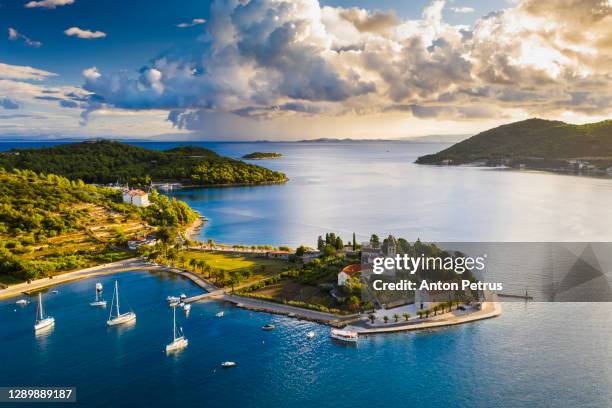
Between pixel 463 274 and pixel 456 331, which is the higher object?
pixel 463 274

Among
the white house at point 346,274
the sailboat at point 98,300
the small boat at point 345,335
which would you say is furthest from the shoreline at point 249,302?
the sailboat at point 98,300

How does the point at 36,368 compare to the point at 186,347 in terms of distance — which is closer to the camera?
the point at 36,368

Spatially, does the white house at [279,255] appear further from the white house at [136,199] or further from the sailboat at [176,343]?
the white house at [136,199]

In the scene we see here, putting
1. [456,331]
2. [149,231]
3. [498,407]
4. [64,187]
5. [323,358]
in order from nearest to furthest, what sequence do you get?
[498,407] < [323,358] < [456,331] < [149,231] < [64,187]

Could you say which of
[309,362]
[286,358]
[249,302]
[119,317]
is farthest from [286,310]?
[119,317]

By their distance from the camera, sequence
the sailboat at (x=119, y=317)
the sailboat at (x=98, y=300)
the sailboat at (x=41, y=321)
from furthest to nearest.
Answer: the sailboat at (x=98, y=300) < the sailboat at (x=119, y=317) < the sailboat at (x=41, y=321)

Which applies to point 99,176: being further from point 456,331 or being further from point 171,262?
point 456,331

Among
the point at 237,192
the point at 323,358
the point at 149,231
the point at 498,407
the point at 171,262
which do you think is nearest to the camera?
the point at 498,407

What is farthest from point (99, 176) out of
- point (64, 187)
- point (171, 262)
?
point (171, 262)
